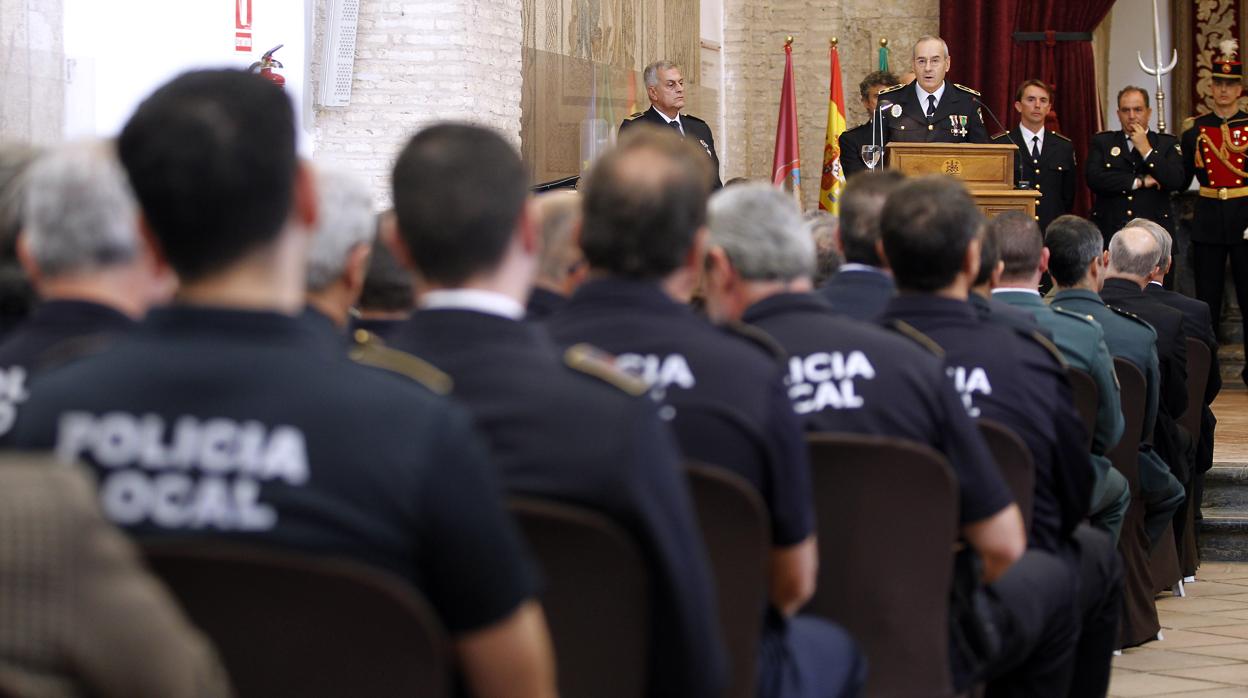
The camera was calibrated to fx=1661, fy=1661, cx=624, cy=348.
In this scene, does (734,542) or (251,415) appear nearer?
(251,415)

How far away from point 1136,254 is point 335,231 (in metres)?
3.52

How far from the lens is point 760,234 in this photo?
2.71 m

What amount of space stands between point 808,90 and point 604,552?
10017 millimetres

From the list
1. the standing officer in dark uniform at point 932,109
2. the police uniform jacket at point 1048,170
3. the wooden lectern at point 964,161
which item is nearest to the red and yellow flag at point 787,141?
the police uniform jacket at point 1048,170

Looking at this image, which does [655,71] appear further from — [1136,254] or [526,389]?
[526,389]

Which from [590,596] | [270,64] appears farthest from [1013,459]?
[270,64]

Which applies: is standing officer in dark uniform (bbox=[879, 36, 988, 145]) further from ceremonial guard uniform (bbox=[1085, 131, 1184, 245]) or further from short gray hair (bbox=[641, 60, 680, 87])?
ceremonial guard uniform (bbox=[1085, 131, 1184, 245])

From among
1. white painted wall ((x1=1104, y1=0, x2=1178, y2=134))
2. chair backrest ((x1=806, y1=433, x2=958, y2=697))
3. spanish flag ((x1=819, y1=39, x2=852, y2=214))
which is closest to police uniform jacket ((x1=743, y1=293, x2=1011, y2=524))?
chair backrest ((x1=806, y1=433, x2=958, y2=697))

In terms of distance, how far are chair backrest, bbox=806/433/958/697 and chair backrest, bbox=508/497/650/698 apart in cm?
72

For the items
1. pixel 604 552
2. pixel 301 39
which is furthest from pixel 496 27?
pixel 604 552

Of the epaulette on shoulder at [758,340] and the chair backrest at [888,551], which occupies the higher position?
the epaulette on shoulder at [758,340]

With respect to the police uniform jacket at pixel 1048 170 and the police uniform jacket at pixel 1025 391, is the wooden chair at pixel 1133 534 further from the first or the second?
the police uniform jacket at pixel 1048 170

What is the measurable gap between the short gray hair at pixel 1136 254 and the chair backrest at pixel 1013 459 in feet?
8.62

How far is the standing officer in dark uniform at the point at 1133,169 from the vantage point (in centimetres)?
936
